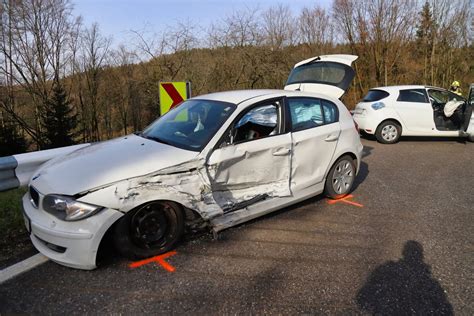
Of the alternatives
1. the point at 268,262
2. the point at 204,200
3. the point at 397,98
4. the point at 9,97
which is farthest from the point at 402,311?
the point at 9,97

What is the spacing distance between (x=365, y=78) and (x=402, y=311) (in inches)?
851

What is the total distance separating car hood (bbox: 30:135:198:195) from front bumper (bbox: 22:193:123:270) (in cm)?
26

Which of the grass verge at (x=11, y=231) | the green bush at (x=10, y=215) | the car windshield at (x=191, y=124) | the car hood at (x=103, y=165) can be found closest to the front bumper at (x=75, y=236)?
the car hood at (x=103, y=165)

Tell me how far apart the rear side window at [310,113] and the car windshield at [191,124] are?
2.85ft

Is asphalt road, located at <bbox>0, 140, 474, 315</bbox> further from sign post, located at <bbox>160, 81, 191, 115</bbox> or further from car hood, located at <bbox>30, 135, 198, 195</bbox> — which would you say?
sign post, located at <bbox>160, 81, 191, 115</bbox>

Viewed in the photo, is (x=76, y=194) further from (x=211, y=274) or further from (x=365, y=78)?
(x=365, y=78)

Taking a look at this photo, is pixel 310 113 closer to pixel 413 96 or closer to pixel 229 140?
pixel 229 140

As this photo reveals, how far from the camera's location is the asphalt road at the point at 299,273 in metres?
2.55

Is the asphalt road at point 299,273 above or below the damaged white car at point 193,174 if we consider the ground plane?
below

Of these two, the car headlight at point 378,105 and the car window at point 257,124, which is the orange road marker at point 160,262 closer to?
the car window at point 257,124

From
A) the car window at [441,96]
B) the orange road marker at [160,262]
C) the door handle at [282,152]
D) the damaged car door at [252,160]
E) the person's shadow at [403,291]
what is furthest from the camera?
the car window at [441,96]

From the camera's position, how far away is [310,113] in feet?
14.6

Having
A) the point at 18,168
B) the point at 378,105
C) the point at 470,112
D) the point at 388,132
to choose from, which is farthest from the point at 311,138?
the point at 470,112

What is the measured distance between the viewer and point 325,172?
179 inches
